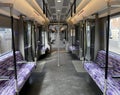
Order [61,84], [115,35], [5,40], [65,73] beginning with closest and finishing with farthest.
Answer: [61,84], [115,35], [5,40], [65,73]

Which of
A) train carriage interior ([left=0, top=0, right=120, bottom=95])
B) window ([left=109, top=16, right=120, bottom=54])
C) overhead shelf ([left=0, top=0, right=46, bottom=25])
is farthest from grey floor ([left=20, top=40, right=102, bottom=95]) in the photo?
overhead shelf ([left=0, top=0, right=46, bottom=25])

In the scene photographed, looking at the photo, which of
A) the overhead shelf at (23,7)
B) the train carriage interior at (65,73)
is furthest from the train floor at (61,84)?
the overhead shelf at (23,7)

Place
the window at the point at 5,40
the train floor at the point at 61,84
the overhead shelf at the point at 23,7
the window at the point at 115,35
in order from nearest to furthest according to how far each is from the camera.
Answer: the overhead shelf at the point at 23,7, the train floor at the point at 61,84, the window at the point at 115,35, the window at the point at 5,40

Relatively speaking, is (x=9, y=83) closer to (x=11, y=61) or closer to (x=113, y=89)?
(x=11, y=61)

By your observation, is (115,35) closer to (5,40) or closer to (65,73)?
(65,73)

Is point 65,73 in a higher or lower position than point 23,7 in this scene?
lower

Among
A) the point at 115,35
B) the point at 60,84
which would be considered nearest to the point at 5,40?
the point at 60,84

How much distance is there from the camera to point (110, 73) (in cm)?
409

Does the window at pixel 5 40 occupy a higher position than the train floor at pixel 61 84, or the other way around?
the window at pixel 5 40

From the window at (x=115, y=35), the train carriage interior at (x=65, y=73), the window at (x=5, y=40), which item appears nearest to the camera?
the train carriage interior at (x=65, y=73)

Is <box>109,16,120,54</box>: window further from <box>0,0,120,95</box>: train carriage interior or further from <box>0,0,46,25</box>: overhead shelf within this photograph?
<box>0,0,46,25</box>: overhead shelf

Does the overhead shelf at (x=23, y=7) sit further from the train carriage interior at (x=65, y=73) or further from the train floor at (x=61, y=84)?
Answer: the train floor at (x=61, y=84)

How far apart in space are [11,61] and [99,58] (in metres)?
2.62

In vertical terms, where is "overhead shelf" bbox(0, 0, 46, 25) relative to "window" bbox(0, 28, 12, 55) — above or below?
above
